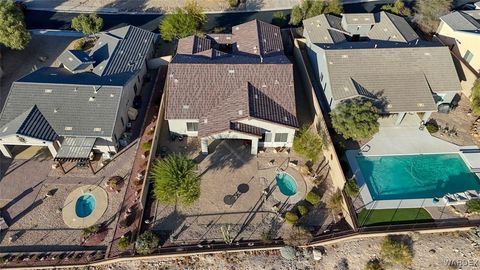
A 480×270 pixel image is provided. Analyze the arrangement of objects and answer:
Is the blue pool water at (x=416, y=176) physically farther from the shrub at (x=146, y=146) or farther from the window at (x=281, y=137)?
the shrub at (x=146, y=146)

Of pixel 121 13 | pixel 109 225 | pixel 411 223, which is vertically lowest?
pixel 109 225

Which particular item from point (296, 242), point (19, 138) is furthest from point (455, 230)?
point (19, 138)

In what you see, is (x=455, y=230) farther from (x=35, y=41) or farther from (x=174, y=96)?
(x=35, y=41)

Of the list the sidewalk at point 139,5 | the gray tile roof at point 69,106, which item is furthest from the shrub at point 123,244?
the sidewalk at point 139,5

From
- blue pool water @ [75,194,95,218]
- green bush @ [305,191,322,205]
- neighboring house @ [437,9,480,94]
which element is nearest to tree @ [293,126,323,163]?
green bush @ [305,191,322,205]

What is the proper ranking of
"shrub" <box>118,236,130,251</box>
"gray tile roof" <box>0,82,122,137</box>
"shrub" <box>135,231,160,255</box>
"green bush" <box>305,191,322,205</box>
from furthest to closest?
"gray tile roof" <box>0,82,122,137</box> < "green bush" <box>305,191,322,205</box> < "shrub" <box>118,236,130,251</box> < "shrub" <box>135,231,160,255</box>

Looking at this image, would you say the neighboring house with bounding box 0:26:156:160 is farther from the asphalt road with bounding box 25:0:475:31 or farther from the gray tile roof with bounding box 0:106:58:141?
the asphalt road with bounding box 25:0:475:31
